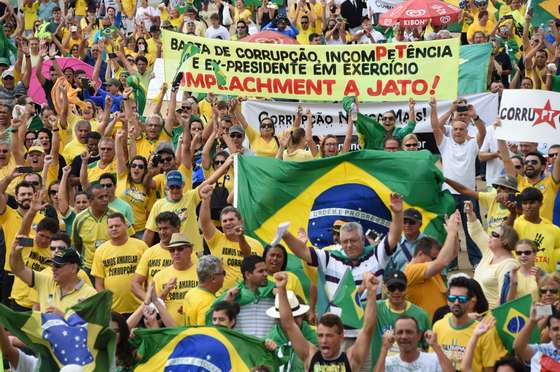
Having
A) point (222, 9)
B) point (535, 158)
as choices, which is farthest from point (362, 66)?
point (222, 9)

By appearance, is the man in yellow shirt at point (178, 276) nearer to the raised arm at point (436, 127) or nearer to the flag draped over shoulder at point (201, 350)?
the flag draped over shoulder at point (201, 350)

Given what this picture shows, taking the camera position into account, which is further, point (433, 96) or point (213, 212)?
point (433, 96)

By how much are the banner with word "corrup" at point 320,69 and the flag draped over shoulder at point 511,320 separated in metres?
5.59

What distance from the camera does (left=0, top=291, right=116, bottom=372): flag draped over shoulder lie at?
10.8 m

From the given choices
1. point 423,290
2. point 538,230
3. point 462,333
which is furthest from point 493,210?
point 462,333

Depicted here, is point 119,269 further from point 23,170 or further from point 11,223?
point 23,170

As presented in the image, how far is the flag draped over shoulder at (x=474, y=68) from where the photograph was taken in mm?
18656

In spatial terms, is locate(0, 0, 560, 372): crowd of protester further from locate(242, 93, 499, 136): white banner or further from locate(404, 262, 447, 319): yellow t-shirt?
locate(242, 93, 499, 136): white banner

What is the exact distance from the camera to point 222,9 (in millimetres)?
25625

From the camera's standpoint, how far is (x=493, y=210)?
14.0 metres

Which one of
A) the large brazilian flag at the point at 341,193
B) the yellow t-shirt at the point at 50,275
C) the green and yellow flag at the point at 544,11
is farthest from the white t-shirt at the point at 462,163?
the green and yellow flag at the point at 544,11

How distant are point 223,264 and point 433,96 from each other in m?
4.27

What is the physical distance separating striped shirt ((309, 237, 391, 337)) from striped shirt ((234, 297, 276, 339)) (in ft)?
1.71

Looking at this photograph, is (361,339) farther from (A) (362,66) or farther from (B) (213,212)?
(A) (362,66)
